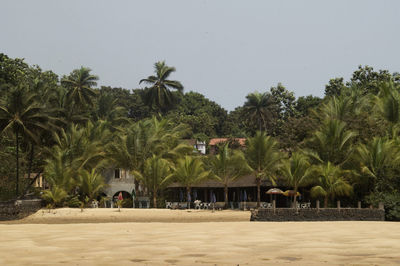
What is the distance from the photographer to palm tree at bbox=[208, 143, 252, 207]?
4425cm

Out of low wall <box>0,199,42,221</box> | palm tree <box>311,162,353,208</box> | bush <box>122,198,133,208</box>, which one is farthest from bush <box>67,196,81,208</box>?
palm tree <box>311,162,353,208</box>

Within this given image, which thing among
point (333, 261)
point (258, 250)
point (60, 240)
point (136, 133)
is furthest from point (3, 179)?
point (333, 261)

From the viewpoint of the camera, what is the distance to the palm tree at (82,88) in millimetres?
61906

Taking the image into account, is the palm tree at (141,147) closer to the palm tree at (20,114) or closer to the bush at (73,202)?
the bush at (73,202)

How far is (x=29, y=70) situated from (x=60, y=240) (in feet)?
194

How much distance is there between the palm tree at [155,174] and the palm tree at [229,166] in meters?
3.80

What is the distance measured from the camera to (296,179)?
42.2 m

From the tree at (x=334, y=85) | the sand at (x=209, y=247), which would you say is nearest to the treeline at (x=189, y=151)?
the sand at (x=209, y=247)

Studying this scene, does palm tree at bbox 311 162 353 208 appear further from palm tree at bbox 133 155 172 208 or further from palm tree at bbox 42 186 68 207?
palm tree at bbox 42 186 68 207

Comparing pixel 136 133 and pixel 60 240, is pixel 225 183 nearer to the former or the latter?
pixel 136 133

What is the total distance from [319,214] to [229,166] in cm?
924

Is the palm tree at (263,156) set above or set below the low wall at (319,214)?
above

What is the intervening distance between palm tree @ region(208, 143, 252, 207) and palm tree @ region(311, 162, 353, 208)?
18.2 ft

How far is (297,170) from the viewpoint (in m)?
41.9
